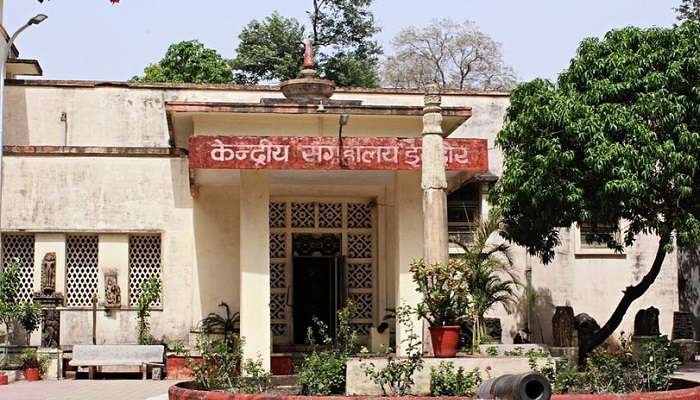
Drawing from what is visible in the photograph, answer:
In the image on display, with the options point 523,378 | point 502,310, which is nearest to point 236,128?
point 502,310

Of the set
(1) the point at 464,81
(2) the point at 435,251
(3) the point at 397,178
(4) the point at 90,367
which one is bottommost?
(4) the point at 90,367

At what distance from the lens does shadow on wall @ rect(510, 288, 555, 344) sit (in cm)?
2375

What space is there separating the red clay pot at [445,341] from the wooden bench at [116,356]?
820cm

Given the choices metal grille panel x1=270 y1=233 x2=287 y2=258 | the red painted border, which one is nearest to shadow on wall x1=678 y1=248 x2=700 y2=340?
metal grille panel x1=270 y1=233 x2=287 y2=258

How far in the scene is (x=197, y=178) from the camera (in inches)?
792

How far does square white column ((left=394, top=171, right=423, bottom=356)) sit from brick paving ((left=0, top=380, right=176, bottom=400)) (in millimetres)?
4477

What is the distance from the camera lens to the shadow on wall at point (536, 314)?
23.8 metres

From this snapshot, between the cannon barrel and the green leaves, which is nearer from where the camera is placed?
the cannon barrel

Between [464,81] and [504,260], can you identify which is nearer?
[504,260]

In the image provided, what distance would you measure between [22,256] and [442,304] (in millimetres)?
11276

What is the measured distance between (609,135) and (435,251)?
5.57m

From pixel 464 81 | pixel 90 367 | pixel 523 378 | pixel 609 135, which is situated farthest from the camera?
pixel 464 81

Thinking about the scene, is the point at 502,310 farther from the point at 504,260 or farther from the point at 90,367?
the point at 90,367

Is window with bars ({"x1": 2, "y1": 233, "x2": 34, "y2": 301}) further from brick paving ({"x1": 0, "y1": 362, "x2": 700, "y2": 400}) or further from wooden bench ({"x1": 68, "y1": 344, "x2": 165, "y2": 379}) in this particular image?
brick paving ({"x1": 0, "y1": 362, "x2": 700, "y2": 400})
